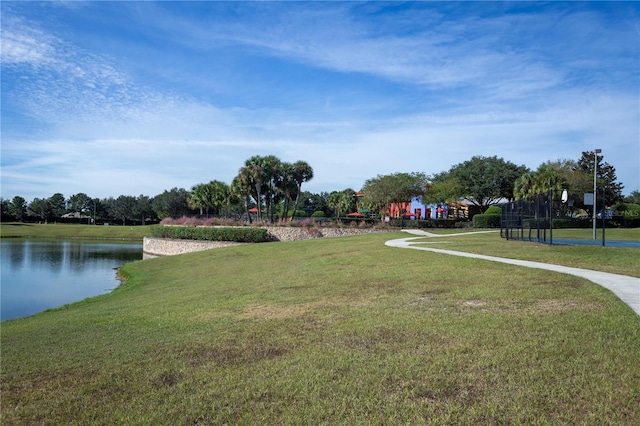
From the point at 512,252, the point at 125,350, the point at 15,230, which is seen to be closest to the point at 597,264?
the point at 512,252

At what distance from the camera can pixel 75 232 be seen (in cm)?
6831

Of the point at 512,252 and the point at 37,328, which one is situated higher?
the point at 512,252

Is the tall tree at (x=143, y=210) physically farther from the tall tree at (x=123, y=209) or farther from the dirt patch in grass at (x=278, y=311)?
the dirt patch in grass at (x=278, y=311)

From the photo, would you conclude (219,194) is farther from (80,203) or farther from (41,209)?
(80,203)

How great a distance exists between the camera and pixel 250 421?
4.18 m

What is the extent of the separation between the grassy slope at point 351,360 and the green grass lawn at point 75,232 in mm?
59877

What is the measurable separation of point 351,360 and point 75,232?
71.4 m

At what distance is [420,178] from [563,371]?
49.0m

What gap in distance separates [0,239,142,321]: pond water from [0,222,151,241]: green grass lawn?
3028 cm

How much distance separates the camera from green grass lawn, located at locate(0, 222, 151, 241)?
65250mm

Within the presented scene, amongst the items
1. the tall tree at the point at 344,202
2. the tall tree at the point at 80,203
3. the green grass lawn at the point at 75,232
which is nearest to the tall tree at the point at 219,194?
the green grass lawn at the point at 75,232

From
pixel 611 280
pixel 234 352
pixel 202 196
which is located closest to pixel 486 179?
pixel 202 196

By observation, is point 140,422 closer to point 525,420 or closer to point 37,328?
point 525,420

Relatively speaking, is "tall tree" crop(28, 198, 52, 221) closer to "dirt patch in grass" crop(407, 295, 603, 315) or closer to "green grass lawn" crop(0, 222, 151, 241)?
"green grass lawn" crop(0, 222, 151, 241)
